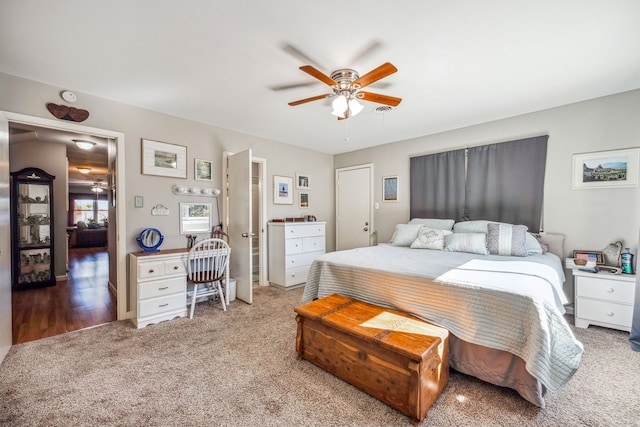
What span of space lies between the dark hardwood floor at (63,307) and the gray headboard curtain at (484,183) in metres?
4.46

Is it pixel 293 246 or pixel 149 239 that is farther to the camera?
pixel 293 246

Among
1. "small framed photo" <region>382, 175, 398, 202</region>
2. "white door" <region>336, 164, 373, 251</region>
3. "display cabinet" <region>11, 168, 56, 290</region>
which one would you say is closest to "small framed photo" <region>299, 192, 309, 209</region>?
"white door" <region>336, 164, 373, 251</region>

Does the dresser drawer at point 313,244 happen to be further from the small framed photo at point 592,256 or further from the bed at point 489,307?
the small framed photo at point 592,256

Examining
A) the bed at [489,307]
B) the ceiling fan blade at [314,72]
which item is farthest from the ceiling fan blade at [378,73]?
the bed at [489,307]

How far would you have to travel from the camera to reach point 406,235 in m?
3.75

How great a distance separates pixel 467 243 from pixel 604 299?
1.25 meters

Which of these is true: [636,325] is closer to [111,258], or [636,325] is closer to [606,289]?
[606,289]

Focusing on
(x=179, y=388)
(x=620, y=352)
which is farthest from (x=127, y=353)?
(x=620, y=352)

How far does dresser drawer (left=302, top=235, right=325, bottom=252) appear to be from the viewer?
4431 mm

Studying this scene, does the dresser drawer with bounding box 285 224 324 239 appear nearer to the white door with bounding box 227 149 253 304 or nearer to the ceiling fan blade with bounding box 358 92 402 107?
the white door with bounding box 227 149 253 304

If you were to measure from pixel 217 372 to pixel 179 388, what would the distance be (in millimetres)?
262

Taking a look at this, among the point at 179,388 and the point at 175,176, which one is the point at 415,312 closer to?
the point at 179,388

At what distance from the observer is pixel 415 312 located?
2041 mm

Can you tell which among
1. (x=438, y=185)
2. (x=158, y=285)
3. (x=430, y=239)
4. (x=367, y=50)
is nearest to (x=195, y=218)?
(x=158, y=285)
